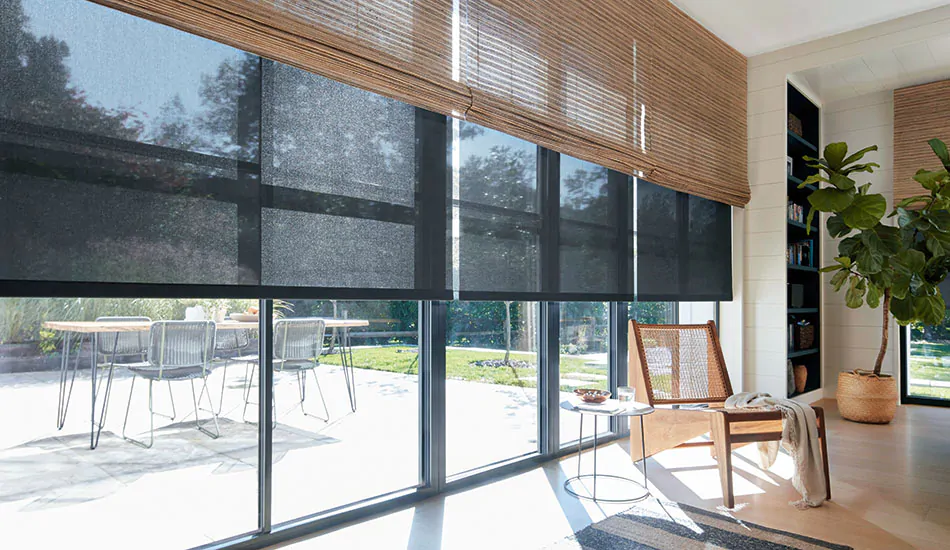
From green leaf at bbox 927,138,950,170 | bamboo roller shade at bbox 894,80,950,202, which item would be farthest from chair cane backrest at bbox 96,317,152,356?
bamboo roller shade at bbox 894,80,950,202

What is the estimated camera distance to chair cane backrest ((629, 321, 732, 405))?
391 centimetres

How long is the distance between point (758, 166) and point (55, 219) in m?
5.03

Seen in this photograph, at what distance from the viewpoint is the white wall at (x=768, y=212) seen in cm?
502

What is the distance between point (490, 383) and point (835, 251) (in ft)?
14.6

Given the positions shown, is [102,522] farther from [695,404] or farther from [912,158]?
[912,158]

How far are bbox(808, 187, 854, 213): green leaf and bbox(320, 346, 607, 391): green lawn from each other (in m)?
2.01

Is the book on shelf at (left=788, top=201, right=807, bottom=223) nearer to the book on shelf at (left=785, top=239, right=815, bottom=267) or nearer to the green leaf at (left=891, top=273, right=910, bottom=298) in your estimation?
the book on shelf at (left=785, top=239, right=815, bottom=267)

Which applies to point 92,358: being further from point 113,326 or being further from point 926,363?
point 926,363

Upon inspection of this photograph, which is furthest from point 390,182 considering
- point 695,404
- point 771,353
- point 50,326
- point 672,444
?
point 771,353

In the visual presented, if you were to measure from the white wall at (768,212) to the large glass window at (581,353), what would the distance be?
1.53 meters

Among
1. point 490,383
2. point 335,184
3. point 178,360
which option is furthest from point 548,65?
point 178,360

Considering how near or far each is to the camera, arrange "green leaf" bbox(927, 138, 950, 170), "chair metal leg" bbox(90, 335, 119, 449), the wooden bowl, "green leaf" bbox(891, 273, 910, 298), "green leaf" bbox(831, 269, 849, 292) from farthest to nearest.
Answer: "green leaf" bbox(831, 269, 849, 292) → "green leaf" bbox(891, 273, 910, 298) → "green leaf" bbox(927, 138, 950, 170) → the wooden bowl → "chair metal leg" bbox(90, 335, 119, 449)

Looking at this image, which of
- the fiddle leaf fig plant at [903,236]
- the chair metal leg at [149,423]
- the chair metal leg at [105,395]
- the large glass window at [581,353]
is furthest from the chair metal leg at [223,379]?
the fiddle leaf fig plant at [903,236]

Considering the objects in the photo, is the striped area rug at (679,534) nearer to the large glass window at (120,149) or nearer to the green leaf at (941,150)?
the large glass window at (120,149)
